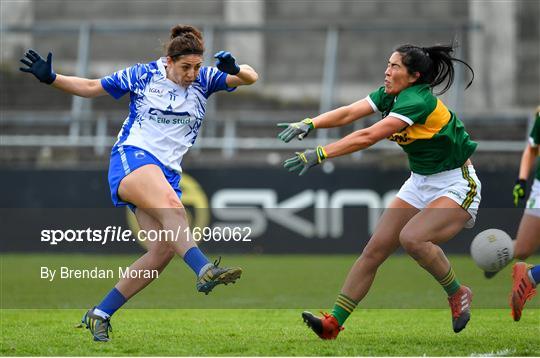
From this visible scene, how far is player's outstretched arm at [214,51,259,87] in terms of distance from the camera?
300 inches

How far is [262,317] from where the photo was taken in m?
9.36

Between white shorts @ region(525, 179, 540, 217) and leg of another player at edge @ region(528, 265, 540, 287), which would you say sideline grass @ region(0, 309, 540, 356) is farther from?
white shorts @ region(525, 179, 540, 217)

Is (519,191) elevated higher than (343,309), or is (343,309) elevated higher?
(519,191)

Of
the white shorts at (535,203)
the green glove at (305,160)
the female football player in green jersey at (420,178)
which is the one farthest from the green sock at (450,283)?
the white shorts at (535,203)

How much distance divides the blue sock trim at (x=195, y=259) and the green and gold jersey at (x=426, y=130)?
5.04 ft

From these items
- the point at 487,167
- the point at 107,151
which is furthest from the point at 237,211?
the point at 487,167

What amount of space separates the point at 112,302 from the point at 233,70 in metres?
1.79

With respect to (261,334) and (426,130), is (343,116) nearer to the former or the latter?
(426,130)

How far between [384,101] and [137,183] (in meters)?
1.81

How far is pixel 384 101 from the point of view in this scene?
307 inches

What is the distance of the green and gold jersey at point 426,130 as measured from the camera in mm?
7418

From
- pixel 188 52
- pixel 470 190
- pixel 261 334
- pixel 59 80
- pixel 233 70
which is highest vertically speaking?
pixel 188 52

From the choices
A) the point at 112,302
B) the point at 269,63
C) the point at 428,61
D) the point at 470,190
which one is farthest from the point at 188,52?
the point at 269,63

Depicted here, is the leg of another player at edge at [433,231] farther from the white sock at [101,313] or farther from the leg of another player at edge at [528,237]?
the leg of another player at edge at [528,237]
